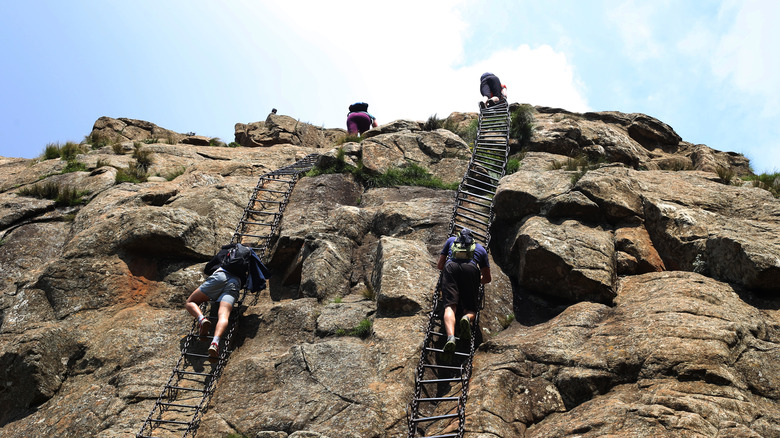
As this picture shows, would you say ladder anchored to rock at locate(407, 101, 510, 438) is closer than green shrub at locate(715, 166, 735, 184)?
Yes

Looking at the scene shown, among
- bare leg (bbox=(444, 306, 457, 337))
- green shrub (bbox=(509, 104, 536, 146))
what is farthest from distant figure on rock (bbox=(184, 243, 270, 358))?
green shrub (bbox=(509, 104, 536, 146))

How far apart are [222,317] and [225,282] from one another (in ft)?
2.51

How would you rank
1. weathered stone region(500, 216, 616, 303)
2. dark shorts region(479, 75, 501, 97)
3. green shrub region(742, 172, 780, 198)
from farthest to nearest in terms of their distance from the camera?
1. dark shorts region(479, 75, 501, 97)
2. green shrub region(742, 172, 780, 198)
3. weathered stone region(500, 216, 616, 303)

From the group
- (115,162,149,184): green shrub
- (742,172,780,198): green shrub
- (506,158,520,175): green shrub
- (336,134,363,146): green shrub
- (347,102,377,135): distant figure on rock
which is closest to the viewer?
(742,172,780,198): green shrub

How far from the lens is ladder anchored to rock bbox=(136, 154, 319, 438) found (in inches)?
346

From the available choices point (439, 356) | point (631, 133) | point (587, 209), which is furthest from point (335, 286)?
point (631, 133)

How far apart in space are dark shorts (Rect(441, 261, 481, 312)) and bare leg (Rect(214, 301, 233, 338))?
393 cm

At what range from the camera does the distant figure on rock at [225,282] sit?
10398mm

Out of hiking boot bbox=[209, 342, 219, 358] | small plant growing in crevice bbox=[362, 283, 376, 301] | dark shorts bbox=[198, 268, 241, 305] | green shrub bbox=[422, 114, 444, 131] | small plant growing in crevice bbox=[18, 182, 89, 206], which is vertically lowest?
hiking boot bbox=[209, 342, 219, 358]

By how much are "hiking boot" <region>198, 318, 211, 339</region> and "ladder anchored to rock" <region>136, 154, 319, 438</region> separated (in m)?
0.20

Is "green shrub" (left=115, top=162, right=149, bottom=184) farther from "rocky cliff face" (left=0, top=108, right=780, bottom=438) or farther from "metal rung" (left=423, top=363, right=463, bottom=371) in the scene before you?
"metal rung" (left=423, top=363, right=463, bottom=371)

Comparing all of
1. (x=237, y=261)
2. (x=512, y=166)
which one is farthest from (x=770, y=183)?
(x=237, y=261)

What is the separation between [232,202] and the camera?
1434 centimetres

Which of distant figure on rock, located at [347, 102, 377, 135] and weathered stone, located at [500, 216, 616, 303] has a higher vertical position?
distant figure on rock, located at [347, 102, 377, 135]
